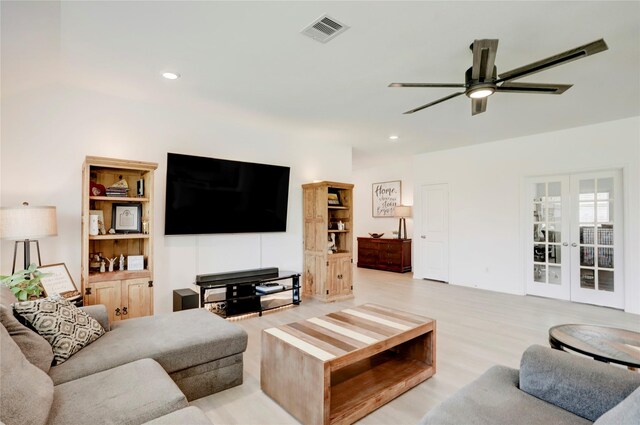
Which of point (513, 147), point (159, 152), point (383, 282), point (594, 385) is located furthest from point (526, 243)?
point (159, 152)

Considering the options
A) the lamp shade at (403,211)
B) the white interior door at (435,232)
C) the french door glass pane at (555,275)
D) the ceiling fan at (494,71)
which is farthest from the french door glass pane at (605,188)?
the lamp shade at (403,211)

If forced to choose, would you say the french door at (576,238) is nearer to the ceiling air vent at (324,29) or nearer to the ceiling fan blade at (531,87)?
the ceiling fan blade at (531,87)

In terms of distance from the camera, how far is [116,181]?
354 cm

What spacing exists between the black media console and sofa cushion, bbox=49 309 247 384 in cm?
127

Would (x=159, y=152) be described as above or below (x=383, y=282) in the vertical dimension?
above

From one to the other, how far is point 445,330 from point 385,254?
13.5 ft

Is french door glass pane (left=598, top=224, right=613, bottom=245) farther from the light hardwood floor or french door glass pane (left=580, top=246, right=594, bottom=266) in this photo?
the light hardwood floor

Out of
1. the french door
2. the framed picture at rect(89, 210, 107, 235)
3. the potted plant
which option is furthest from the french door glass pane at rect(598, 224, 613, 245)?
the potted plant

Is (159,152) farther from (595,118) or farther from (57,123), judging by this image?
(595,118)

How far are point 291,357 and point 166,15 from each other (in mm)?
2385

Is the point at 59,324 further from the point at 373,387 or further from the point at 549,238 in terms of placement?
the point at 549,238

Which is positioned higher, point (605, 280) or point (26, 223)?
point (26, 223)

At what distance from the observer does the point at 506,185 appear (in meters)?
5.51

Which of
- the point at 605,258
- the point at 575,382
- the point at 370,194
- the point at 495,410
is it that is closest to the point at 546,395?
the point at 575,382
